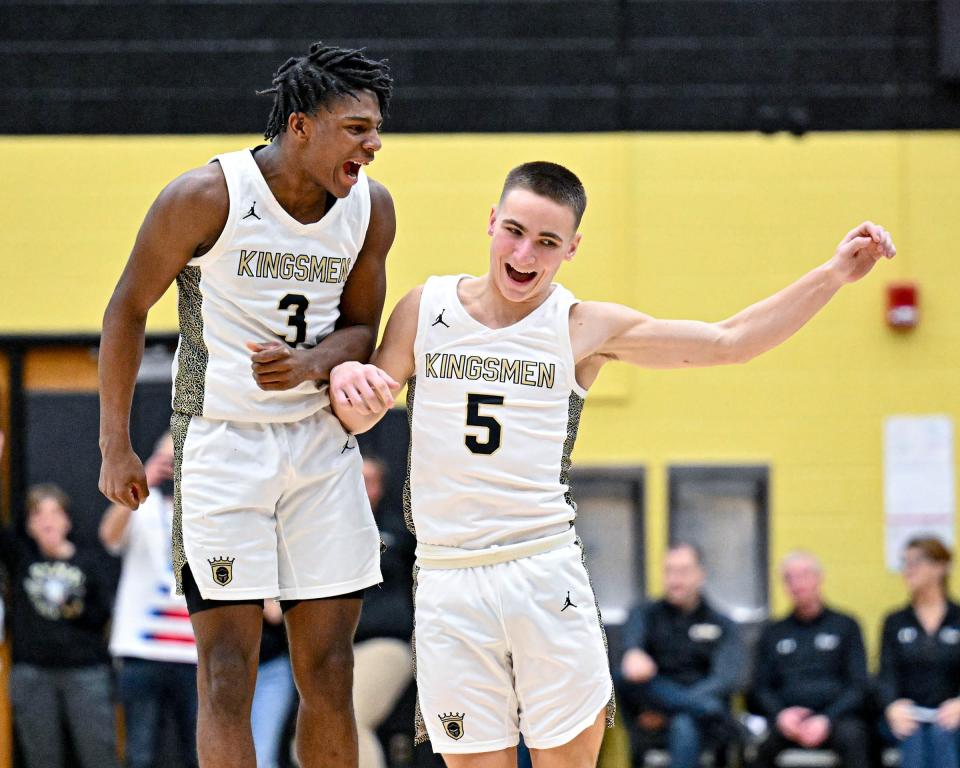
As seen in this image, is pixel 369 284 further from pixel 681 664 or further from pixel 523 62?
pixel 523 62

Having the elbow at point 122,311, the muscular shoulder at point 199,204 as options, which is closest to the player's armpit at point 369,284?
the muscular shoulder at point 199,204

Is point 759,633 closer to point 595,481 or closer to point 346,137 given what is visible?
point 595,481

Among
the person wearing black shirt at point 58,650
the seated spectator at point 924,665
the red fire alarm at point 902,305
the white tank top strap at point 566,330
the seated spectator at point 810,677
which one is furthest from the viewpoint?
the red fire alarm at point 902,305

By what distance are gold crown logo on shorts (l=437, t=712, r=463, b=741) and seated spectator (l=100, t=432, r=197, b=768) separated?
3923mm

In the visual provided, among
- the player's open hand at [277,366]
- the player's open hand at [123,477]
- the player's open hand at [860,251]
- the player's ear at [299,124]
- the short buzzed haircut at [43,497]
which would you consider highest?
the player's ear at [299,124]

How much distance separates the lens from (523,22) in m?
8.94

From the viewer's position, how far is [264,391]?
393 cm

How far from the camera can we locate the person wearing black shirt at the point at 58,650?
26.7 ft

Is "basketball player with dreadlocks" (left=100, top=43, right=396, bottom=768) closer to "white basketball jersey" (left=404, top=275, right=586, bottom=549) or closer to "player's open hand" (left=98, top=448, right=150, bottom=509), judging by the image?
"player's open hand" (left=98, top=448, right=150, bottom=509)

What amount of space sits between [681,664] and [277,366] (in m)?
4.76

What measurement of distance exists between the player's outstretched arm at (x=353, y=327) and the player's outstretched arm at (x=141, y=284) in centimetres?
31

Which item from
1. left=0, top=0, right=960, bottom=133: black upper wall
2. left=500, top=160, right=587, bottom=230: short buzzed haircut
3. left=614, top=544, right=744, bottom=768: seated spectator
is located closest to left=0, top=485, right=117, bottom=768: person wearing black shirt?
left=0, top=0, right=960, bottom=133: black upper wall

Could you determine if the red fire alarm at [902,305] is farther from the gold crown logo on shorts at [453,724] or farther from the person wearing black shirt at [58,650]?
the gold crown logo on shorts at [453,724]

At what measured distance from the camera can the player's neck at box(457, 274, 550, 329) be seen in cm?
407
